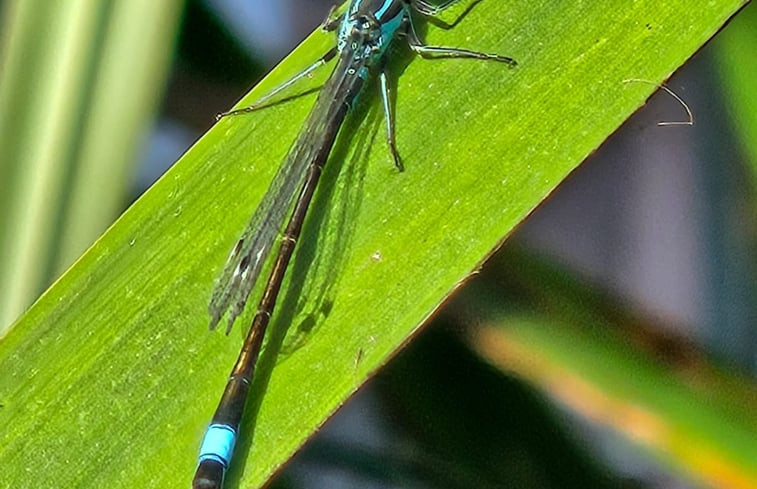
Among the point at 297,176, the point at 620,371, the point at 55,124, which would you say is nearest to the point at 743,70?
the point at 620,371

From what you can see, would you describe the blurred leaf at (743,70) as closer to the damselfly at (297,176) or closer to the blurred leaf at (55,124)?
the damselfly at (297,176)

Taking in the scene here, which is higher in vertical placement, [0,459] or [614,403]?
[0,459]

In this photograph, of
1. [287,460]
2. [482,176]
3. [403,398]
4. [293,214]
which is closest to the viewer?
[287,460]

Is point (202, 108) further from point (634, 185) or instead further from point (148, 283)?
point (634, 185)

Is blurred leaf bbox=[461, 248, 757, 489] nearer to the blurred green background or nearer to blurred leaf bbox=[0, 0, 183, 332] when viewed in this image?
the blurred green background

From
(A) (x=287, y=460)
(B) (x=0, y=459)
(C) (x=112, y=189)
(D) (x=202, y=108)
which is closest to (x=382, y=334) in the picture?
(A) (x=287, y=460)

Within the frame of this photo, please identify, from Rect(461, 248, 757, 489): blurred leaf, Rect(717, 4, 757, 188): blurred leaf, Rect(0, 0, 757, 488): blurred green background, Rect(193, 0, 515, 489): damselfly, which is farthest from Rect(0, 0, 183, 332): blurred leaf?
Rect(717, 4, 757, 188): blurred leaf

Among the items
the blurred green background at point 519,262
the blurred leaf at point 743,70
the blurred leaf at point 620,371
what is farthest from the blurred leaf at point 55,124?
the blurred leaf at point 743,70
